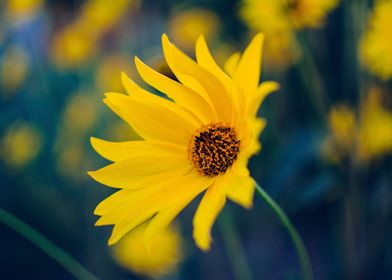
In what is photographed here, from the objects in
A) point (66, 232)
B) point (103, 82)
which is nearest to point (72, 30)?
point (103, 82)

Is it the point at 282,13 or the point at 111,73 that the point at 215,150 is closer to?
the point at 282,13

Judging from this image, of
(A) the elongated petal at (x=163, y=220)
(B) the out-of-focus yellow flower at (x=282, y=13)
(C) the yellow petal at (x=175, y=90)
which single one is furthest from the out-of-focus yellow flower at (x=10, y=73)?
(A) the elongated petal at (x=163, y=220)

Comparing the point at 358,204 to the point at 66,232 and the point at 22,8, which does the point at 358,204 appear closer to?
the point at 66,232

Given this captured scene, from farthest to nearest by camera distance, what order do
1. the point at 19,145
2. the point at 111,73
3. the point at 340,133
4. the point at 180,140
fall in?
the point at 111,73 → the point at 19,145 → the point at 340,133 → the point at 180,140

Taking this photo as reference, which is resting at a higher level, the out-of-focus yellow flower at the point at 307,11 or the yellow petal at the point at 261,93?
the out-of-focus yellow flower at the point at 307,11

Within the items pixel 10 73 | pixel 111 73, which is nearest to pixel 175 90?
pixel 10 73

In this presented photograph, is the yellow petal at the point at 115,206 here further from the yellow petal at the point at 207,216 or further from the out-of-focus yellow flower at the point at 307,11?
the out-of-focus yellow flower at the point at 307,11

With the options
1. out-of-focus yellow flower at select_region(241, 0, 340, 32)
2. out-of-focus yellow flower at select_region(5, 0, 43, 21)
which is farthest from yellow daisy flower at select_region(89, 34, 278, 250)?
out-of-focus yellow flower at select_region(5, 0, 43, 21)
